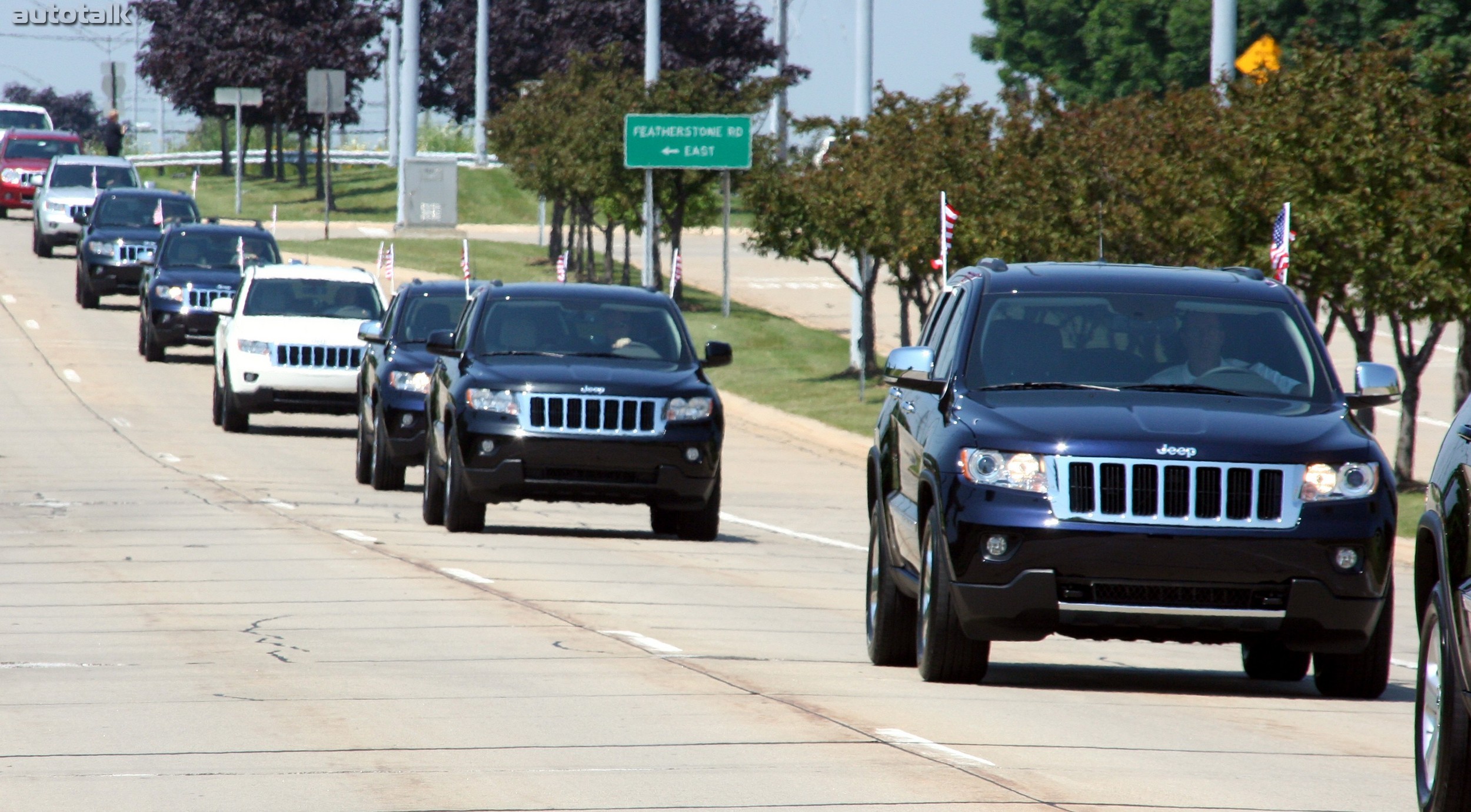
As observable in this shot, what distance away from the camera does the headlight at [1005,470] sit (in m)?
9.84

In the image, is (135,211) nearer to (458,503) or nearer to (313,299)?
(313,299)

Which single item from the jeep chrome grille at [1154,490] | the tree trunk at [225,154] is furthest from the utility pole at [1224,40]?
the tree trunk at [225,154]

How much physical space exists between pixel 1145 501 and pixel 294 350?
19249mm

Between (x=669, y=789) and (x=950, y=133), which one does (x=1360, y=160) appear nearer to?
(x=950, y=133)

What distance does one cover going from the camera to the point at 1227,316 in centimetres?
1095

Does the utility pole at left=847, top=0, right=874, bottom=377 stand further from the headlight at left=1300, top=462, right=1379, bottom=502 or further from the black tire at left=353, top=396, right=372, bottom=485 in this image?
the headlight at left=1300, top=462, right=1379, bottom=502

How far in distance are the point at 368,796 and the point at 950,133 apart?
3134cm

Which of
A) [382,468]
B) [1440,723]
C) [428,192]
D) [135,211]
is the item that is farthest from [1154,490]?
[428,192]

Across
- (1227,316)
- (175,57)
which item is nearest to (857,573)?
(1227,316)

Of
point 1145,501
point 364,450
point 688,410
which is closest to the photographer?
point 1145,501

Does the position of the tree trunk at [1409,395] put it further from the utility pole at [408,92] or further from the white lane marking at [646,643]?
the utility pole at [408,92]

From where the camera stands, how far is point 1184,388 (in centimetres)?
1057

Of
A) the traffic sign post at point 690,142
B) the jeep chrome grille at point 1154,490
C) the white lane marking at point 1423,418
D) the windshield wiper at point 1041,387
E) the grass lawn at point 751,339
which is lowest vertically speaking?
the white lane marking at point 1423,418

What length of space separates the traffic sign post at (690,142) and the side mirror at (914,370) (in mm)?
38537
